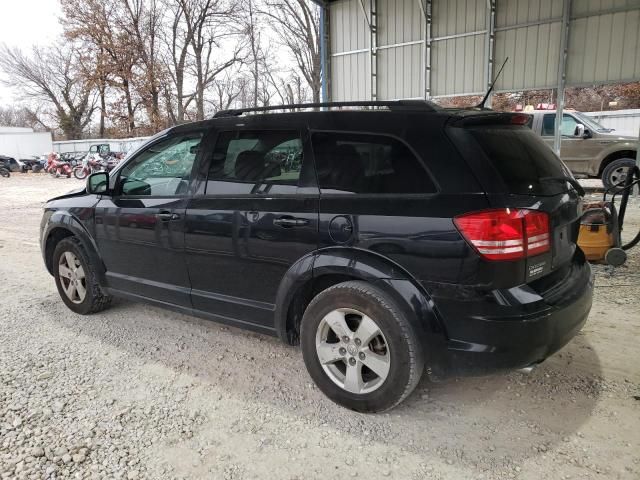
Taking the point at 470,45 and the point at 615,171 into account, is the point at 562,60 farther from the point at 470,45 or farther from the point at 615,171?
the point at 615,171

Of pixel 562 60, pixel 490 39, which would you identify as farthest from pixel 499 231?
pixel 490 39

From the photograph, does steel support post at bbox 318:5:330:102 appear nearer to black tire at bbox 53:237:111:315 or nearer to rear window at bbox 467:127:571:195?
black tire at bbox 53:237:111:315

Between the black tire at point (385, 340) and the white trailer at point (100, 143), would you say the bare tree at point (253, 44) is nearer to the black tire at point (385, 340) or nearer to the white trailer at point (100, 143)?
the white trailer at point (100, 143)

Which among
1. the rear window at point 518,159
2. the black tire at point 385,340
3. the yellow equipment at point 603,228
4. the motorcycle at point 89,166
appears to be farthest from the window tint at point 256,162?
the motorcycle at point 89,166

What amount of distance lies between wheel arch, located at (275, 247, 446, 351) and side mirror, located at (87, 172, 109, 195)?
1.96m

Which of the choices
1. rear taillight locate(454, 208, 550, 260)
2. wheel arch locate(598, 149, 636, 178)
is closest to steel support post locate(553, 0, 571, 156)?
wheel arch locate(598, 149, 636, 178)

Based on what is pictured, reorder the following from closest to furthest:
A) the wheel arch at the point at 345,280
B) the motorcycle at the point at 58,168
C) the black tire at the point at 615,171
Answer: the wheel arch at the point at 345,280 → the black tire at the point at 615,171 → the motorcycle at the point at 58,168

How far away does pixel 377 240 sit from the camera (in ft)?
8.25

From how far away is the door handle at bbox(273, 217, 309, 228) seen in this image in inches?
109

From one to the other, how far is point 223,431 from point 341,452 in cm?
66

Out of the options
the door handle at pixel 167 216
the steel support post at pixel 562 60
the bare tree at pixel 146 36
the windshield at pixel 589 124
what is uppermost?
the bare tree at pixel 146 36

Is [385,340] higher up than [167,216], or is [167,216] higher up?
[167,216]

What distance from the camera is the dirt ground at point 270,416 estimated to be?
2.30 meters

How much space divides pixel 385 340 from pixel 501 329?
58cm
